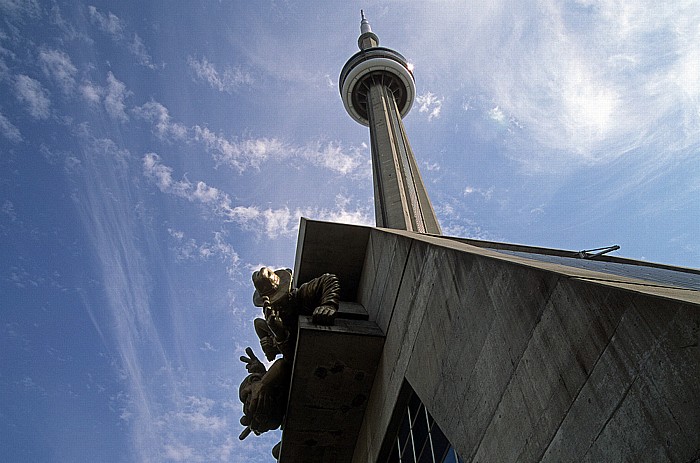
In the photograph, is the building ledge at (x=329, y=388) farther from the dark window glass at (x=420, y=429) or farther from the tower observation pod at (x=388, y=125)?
the tower observation pod at (x=388, y=125)

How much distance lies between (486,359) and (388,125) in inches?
1319

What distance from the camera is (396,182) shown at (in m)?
30.4

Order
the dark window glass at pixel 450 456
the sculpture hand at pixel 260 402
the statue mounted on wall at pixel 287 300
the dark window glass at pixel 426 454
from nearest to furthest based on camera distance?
the dark window glass at pixel 450 456 < the dark window glass at pixel 426 454 < the sculpture hand at pixel 260 402 < the statue mounted on wall at pixel 287 300

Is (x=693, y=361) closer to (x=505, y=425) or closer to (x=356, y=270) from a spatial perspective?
(x=505, y=425)

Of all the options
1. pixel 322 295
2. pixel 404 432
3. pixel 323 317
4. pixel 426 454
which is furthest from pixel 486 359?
pixel 322 295

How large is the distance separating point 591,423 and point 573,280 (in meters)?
1.03

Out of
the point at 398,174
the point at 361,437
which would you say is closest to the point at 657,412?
the point at 361,437

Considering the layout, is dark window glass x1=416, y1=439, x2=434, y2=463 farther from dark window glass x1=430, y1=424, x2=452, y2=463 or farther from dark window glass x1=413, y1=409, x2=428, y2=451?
dark window glass x1=430, y1=424, x2=452, y2=463

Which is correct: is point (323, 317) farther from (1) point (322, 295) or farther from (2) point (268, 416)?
(2) point (268, 416)

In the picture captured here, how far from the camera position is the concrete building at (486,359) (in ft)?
10.3

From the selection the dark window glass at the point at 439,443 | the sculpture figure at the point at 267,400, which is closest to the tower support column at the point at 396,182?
the sculpture figure at the point at 267,400

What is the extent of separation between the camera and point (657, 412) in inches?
121

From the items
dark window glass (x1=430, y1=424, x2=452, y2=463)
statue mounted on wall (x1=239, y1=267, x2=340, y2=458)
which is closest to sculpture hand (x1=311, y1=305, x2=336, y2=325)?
statue mounted on wall (x1=239, y1=267, x2=340, y2=458)

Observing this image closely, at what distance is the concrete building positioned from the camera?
3.14 metres
